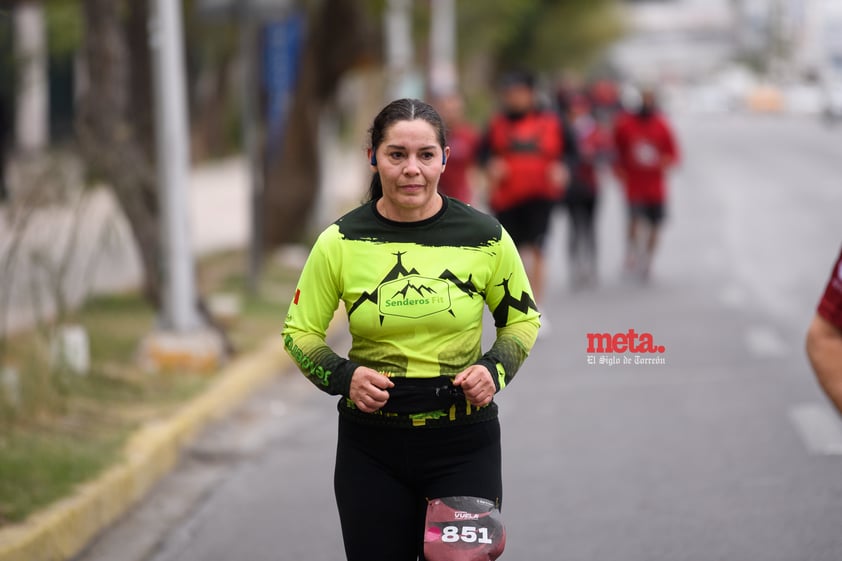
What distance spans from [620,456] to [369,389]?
4207 millimetres

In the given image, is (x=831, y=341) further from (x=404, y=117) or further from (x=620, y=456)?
(x=620, y=456)

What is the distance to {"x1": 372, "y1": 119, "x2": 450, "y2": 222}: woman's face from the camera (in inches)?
155

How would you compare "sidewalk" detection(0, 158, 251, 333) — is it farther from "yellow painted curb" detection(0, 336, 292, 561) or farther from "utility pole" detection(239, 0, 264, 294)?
"yellow painted curb" detection(0, 336, 292, 561)

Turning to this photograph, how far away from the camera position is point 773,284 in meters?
15.2

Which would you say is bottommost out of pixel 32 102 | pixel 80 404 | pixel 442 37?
pixel 32 102

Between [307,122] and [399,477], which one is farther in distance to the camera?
[307,122]

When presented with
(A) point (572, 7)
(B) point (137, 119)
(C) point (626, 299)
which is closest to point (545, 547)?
(C) point (626, 299)

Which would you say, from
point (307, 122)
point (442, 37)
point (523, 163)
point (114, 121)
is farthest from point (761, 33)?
point (114, 121)

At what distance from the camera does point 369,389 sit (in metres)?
3.84

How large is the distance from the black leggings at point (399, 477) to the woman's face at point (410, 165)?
1.94 ft

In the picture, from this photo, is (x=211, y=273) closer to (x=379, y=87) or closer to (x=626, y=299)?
(x=626, y=299)

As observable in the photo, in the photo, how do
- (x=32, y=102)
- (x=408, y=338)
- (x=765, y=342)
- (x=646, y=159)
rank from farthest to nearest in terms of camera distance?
(x=32, y=102), (x=646, y=159), (x=765, y=342), (x=408, y=338)

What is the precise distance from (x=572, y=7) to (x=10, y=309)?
45589 mm

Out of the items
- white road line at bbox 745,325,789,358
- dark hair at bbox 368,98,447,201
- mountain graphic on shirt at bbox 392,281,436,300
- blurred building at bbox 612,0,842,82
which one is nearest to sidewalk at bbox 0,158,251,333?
white road line at bbox 745,325,789,358
